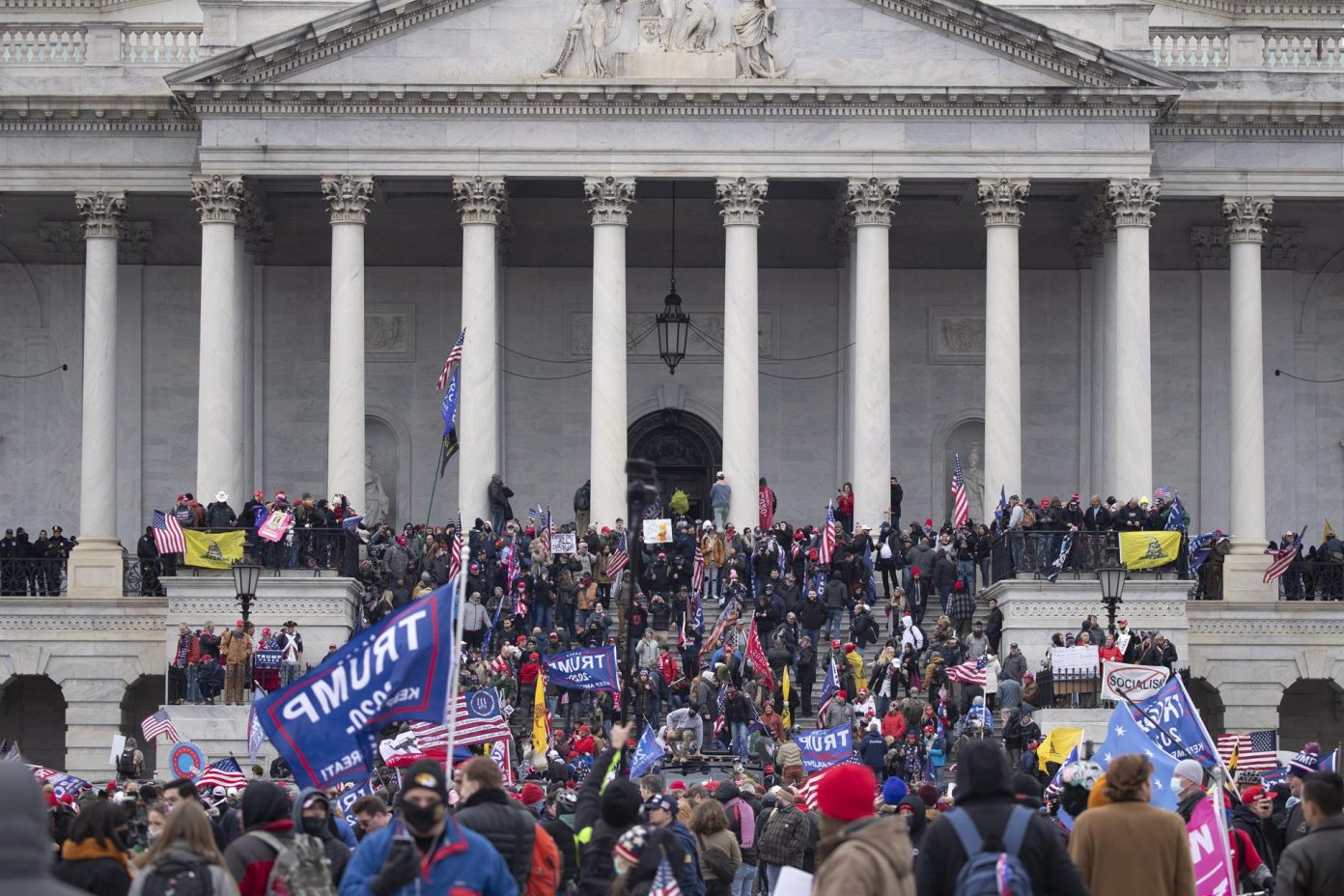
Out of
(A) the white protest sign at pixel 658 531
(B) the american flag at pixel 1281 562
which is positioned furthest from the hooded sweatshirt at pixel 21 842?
(B) the american flag at pixel 1281 562

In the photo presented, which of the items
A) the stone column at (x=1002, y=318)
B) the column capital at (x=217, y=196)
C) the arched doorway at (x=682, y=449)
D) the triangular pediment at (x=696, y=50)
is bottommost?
the arched doorway at (x=682, y=449)

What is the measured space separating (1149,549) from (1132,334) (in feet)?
21.4

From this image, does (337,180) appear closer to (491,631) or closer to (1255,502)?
(491,631)

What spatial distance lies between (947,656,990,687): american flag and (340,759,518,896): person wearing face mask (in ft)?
98.7

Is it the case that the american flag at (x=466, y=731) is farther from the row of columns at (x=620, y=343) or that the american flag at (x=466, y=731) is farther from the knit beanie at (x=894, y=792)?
the row of columns at (x=620, y=343)

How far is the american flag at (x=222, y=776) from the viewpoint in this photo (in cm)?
3358

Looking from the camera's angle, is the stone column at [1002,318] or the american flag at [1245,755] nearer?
the american flag at [1245,755]

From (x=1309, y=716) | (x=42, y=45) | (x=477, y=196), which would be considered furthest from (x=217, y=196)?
(x=1309, y=716)

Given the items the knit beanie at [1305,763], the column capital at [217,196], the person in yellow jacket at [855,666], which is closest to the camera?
the knit beanie at [1305,763]

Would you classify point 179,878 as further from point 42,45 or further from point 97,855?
point 42,45

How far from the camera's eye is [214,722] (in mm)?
48000

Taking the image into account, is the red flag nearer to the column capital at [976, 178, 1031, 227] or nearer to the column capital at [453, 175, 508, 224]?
the column capital at [453, 175, 508, 224]

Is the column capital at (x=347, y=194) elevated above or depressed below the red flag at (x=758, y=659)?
above

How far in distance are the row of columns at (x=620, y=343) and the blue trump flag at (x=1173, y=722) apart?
30.2 metres
